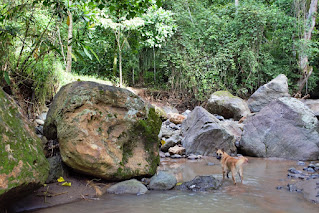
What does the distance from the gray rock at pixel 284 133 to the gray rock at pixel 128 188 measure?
501cm

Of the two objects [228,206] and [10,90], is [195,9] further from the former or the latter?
[228,206]

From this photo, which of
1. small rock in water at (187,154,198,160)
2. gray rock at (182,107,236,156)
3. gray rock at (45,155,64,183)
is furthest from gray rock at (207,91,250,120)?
gray rock at (45,155,64,183)

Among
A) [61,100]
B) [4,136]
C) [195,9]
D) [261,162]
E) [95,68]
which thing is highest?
[195,9]

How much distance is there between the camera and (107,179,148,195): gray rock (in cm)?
486

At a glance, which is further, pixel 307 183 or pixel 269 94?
pixel 269 94

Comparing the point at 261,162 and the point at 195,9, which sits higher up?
the point at 195,9

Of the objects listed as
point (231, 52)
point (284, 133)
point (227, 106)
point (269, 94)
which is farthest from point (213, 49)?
point (284, 133)

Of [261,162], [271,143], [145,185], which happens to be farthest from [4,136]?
[271,143]

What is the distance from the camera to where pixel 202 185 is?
520 cm

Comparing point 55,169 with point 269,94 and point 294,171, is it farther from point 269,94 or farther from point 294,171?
point 269,94

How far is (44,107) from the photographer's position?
7043 mm

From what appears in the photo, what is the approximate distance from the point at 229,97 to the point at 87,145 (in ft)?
31.3

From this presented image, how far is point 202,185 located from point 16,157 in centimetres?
324

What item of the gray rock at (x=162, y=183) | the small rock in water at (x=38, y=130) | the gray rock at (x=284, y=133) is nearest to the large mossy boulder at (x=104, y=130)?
the gray rock at (x=162, y=183)
